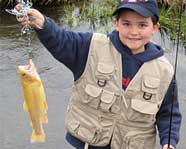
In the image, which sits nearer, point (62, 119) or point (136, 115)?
point (136, 115)

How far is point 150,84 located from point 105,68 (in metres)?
0.29

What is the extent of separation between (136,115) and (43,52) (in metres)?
4.93

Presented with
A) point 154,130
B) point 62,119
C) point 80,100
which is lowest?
point 62,119

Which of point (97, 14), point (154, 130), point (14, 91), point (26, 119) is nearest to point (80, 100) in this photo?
point (154, 130)

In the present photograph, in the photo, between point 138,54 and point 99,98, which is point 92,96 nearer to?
point 99,98

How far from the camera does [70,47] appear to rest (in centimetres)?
321

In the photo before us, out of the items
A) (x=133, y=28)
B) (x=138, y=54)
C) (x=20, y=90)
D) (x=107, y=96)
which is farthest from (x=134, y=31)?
(x=20, y=90)

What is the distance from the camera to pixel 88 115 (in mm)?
3324

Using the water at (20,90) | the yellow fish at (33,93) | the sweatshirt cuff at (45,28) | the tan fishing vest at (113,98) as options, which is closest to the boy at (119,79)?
the tan fishing vest at (113,98)

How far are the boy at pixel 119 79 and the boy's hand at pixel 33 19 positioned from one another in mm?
179

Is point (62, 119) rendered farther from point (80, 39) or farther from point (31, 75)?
point (31, 75)

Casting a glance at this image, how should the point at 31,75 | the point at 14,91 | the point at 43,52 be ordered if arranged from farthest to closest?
the point at 43,52
the point at 14,91
the point at 31,75

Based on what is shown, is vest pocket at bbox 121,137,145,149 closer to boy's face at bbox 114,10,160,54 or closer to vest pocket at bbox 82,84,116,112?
vest pocket at bbox 82,84,116,112

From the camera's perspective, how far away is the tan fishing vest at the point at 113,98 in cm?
322
